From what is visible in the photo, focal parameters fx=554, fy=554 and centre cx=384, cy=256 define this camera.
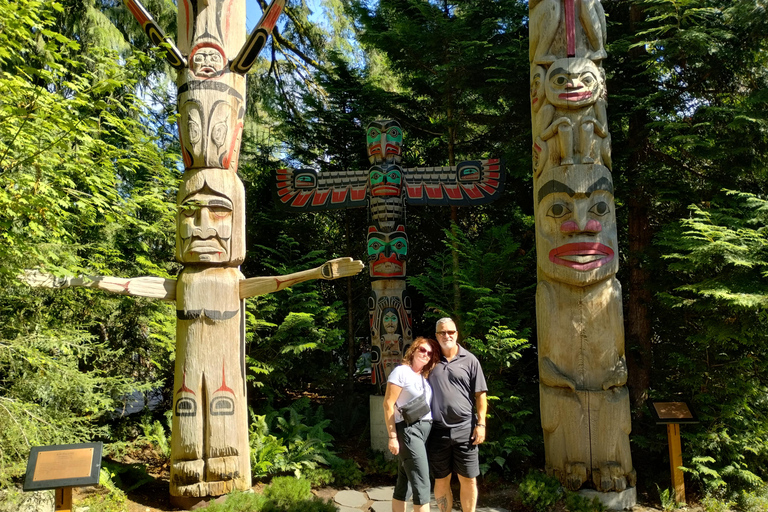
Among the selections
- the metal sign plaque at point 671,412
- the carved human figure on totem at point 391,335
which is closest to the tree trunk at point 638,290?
the metal sign plaque at point 671,412

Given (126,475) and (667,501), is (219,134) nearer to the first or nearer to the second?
(126,475)

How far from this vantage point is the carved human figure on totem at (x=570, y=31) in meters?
5.52

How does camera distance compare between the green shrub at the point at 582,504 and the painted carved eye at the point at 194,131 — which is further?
the painted carved eye at the point at 194,131

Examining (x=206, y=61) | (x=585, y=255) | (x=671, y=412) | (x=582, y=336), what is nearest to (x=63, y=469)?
(x=206, y=61)

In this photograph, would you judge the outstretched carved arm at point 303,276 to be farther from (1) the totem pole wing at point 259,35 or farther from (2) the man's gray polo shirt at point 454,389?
(1) the totem pole wing at point 259,35

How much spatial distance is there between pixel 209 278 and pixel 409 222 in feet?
15.7

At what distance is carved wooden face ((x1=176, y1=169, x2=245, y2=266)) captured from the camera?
4.87 metres

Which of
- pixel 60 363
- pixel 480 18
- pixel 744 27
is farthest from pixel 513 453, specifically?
pixel 480 18

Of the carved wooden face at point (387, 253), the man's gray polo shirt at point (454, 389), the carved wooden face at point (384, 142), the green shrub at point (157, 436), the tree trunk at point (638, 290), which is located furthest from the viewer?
the carved wooden face at point (384, 142)

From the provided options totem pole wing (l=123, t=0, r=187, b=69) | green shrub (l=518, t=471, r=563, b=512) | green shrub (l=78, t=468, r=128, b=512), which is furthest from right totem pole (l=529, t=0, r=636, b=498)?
green shrub (l=78, t=468, r=128, b=512)

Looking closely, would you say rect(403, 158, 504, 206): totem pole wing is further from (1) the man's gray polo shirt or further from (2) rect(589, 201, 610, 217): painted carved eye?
(1) the man's gray polo shirt

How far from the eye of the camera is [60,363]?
4879 millimetres

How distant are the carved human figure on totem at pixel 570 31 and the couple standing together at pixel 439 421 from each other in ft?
10.7

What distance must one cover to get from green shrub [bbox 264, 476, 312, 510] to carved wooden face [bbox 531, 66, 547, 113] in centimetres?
434
